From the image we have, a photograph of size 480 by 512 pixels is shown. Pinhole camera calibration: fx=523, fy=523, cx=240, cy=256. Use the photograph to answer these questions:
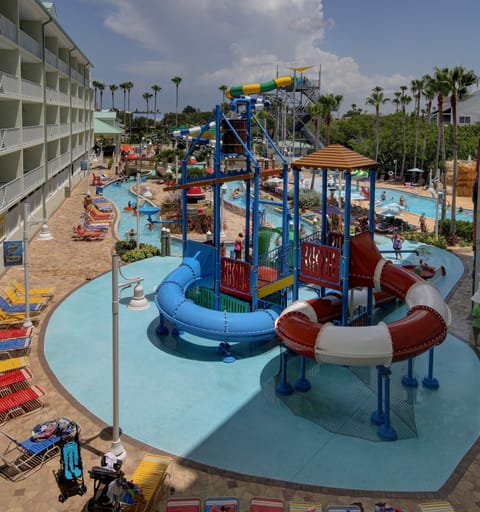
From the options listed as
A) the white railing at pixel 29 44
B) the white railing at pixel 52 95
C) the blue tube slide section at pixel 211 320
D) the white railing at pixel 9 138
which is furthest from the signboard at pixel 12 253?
the white railing at pixel 52 95

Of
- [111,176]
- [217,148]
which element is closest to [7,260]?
[217,148]

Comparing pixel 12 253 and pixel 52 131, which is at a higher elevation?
pixel 52 131

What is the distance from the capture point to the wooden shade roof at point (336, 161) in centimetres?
1252

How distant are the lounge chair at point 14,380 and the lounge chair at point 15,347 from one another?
119 centimetres

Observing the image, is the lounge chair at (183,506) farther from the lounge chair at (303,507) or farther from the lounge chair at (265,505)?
the lounge chair at (303,507)

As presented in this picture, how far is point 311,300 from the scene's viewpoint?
13047 mm

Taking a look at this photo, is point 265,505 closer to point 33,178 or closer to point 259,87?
point 259,87

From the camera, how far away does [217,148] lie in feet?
49.2

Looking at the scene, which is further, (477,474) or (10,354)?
(10,354)

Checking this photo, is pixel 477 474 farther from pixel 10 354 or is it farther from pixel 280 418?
pixel 10 354

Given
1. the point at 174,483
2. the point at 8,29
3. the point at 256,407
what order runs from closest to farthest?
the point at 174,483
the point at 256,407
the point at 8,29

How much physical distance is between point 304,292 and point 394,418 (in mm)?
9243

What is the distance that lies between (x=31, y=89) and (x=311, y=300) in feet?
78.7

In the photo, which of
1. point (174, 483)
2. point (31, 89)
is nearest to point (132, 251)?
point (31, 89)
